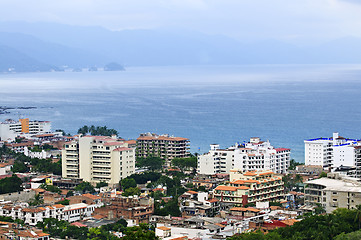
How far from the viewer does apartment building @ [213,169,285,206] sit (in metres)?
31.2

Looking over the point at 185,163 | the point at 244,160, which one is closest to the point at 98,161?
the point at 185,163

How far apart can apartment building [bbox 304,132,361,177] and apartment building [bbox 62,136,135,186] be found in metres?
10.1

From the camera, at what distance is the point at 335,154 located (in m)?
40.2

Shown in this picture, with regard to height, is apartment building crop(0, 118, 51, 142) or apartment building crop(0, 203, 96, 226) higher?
apartment building crop(0, 118, 51, 142)

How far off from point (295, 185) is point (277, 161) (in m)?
5.47

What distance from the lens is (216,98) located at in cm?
11162

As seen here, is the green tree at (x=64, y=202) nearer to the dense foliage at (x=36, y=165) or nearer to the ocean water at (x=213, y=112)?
the dense foliage at (x=36, y=165)

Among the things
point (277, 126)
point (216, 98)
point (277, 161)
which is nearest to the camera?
point (277, 161)

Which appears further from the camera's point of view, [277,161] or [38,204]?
[277,161]

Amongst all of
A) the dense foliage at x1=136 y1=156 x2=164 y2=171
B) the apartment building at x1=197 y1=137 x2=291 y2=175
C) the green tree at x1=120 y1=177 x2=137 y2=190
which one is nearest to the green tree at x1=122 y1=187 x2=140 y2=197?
the green tree at x1=120 y1=177 x2=137 y2=190

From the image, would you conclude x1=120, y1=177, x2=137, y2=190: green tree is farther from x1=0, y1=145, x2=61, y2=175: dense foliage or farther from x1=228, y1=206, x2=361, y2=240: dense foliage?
x1=228, y1=206, x2=361, y2=240: dense foliage

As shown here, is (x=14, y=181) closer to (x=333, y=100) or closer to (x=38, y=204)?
(x=38, y=204)

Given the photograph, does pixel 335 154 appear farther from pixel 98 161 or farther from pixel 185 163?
pixel 98 161

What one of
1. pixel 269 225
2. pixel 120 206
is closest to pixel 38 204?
pixel 120 206
